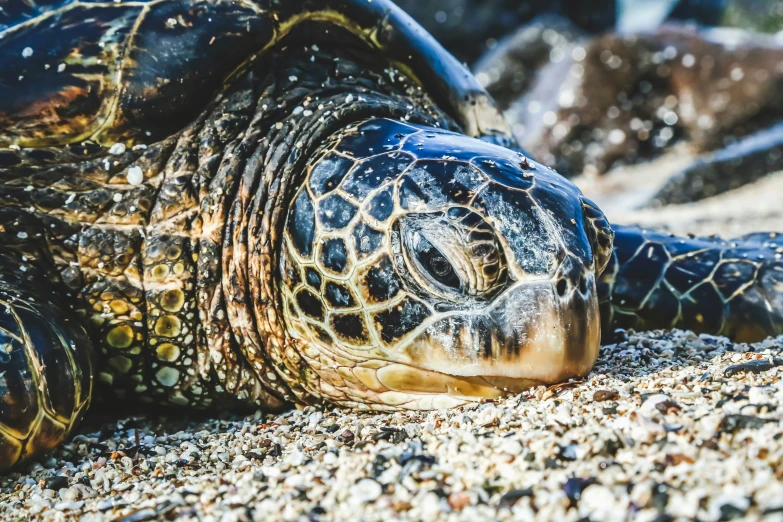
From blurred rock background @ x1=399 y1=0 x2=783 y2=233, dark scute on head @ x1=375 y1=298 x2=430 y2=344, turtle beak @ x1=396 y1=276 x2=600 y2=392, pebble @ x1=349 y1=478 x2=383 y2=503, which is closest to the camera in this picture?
pebble @ x1=349 y1=478 x2=383 y2=503

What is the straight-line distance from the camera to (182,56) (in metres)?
2.21

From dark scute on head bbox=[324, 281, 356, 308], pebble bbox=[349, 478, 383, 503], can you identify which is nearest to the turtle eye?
dark scute on head bbox=[324, 281, 356, 308]

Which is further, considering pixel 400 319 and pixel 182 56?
pixel 182 56

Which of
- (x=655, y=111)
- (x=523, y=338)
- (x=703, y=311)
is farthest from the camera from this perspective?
(x=655, y=111)

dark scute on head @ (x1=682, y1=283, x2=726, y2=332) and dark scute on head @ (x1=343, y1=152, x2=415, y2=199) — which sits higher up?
dark scute on head @ (x1=343, y1=152, x2=415, y2=199)

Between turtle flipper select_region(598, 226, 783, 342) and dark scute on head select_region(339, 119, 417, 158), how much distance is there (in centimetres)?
94

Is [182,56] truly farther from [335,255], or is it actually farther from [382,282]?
[382,282]

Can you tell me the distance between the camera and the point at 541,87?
33.7 ft

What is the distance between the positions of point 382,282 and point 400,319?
103 millimetres

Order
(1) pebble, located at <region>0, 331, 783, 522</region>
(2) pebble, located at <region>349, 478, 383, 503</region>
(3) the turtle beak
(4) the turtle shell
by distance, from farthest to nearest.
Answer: (4) the turtle shell < (3) the turtle beak < (2) pebble, located at <region>349, 478, 383, 503</region> < (1) pebble, located at <region>0, 331, 783, 522</region>

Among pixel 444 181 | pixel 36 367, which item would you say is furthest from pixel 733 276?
pixel 36 367

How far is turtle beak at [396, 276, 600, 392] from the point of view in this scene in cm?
165

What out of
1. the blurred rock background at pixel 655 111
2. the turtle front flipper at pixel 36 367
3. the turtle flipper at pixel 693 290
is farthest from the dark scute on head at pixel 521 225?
the blurred rock background at pixel 655 111

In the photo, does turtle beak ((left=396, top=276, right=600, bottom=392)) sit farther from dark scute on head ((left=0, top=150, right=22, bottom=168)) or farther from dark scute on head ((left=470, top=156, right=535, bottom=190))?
dark scute on head ((left=0, top=150, right=22, bottom=168))
